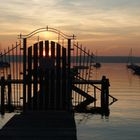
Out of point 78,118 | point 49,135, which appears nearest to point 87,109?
point 78,118

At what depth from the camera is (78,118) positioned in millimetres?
29688

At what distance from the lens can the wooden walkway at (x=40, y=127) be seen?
14.4 meters

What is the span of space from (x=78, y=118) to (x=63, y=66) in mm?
9348

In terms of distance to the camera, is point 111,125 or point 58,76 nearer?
point 58,76

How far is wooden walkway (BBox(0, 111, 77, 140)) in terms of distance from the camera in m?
14.4

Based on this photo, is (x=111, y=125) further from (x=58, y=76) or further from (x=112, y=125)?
(x=58, y=76)

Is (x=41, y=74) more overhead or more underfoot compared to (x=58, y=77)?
more overhead

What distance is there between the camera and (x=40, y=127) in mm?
16031

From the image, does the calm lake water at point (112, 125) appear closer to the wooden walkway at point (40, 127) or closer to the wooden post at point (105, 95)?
the wooden post at point (105, 95)

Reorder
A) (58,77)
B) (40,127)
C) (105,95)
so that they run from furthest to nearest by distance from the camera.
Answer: (105,95)
(58,77)
(40,127)

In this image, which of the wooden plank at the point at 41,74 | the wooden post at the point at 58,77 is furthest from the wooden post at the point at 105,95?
the wooden plank at the point at 41,74

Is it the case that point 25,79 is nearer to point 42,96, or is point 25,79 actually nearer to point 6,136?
point 42,96

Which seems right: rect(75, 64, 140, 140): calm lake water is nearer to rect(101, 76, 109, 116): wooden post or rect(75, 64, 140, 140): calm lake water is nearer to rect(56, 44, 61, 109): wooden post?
rect(101, 76, 109, 116): wooden post

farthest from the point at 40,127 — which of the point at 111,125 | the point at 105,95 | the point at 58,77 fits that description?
the point at 105,95
